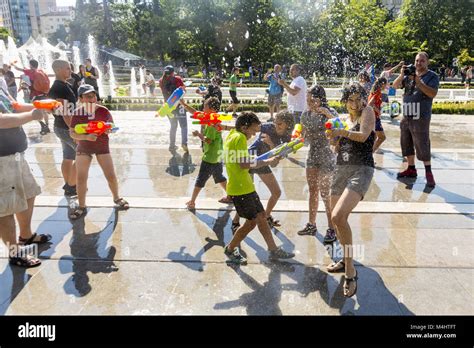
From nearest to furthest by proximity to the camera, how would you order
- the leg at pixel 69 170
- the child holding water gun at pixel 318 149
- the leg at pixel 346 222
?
the leg at pixel 346 222
the child holding water gun at pixel 318 149
the leg at pixel 69 170

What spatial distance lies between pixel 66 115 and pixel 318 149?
351 centimetres

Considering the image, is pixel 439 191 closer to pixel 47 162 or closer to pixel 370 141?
pixel 370 141

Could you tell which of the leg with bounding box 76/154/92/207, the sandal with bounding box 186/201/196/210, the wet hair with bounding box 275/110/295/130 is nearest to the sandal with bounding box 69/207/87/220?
the leg with bounding box 76/154/92/207

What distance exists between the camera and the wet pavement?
3.58 meters

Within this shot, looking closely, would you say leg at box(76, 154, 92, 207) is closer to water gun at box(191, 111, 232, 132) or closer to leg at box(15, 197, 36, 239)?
leg at box(15, 197, 36, 239)

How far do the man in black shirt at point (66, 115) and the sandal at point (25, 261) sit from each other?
81.4 inches

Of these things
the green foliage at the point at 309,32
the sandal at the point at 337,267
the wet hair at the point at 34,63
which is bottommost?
the sandal at the point at 337,267

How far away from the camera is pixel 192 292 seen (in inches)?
147

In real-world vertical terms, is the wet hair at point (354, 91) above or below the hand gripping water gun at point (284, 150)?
above

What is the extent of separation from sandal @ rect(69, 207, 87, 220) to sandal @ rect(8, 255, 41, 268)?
1212 millimetres

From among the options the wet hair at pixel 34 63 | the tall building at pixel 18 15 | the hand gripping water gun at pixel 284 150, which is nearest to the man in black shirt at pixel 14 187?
the hand gripping water gun at pixel 284 150

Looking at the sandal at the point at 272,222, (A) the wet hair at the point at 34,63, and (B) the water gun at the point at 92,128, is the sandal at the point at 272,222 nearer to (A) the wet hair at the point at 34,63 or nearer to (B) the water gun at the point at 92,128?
(B) the water gun at the point at 92,128

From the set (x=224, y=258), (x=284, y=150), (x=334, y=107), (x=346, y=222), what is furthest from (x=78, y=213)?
(x=334, y=107)

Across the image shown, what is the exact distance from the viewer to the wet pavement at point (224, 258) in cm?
358
